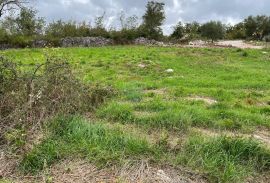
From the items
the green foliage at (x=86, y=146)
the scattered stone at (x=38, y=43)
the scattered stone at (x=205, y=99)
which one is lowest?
the scattered stone at (x=38, y=43)

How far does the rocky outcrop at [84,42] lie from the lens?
29078mm

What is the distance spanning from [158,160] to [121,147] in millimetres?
610

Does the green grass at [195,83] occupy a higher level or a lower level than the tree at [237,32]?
higher

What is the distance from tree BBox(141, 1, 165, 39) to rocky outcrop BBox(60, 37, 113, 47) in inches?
144

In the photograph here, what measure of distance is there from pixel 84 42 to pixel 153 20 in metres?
6.39

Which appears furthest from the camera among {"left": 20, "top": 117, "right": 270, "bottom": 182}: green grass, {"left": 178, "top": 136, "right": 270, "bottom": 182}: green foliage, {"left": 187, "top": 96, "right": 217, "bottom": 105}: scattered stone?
{"left": 187, "top": 96, "right": 217, "bottom": 105}: scattered stone

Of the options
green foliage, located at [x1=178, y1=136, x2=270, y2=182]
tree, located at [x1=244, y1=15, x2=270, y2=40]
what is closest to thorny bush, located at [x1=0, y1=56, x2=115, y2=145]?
green foliage, located at [x1=178, y1=136, x2=270, y2=182]

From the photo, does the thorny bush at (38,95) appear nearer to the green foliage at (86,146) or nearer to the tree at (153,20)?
the green foliage at (86,146)

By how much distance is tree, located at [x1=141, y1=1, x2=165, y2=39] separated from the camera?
32.4m

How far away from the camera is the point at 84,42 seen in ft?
96.7

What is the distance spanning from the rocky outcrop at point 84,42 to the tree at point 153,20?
3.66 metres

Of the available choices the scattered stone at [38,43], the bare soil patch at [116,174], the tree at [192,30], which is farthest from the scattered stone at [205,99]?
the tree at [192,30]

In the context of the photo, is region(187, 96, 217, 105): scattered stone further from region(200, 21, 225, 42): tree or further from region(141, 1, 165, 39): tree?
region(200, 21, 225, 42): tree

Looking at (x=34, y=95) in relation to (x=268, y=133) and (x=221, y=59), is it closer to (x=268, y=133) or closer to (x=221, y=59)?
(x=268, y=133)
